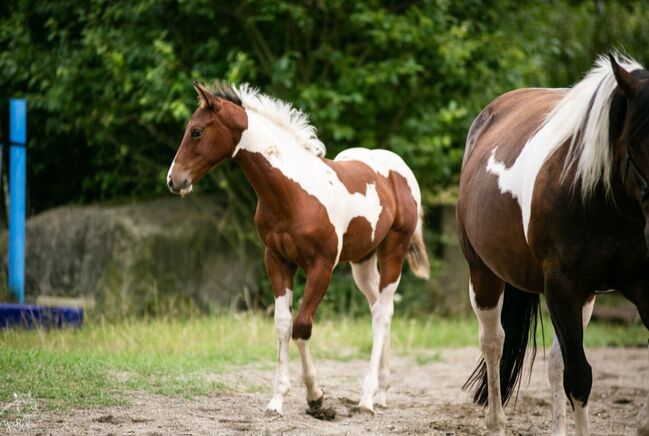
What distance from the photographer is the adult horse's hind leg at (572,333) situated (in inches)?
147

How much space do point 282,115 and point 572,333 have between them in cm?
254

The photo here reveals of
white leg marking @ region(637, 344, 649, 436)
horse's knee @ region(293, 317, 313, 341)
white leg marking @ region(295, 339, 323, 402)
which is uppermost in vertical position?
horse's knee @ region(293, 317, 313, 341)

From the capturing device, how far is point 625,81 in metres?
3.37

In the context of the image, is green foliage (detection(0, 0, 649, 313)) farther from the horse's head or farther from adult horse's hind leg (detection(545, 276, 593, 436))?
adult horse's hind leg (detection(545, 276, 593, 436))

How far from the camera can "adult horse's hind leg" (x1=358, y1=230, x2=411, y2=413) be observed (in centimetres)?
580

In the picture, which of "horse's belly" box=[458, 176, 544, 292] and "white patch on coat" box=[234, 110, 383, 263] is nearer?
"horse's belly" box=[458, 176, 544, 292]

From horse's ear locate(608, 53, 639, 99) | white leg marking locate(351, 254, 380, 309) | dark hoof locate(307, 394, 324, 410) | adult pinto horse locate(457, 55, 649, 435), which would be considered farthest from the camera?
white leg marking locate(351, 254, 380, 309)

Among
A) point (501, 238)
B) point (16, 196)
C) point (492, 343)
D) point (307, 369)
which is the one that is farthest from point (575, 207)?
point (16, 196)

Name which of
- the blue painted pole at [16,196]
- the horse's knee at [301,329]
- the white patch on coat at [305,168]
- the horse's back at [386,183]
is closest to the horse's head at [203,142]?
the white patch on coat at [305,168]

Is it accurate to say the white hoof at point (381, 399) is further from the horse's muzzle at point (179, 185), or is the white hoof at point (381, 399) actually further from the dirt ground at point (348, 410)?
the horse's muzzle at point (179, 185)

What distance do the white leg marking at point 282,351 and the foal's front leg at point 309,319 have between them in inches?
2.8

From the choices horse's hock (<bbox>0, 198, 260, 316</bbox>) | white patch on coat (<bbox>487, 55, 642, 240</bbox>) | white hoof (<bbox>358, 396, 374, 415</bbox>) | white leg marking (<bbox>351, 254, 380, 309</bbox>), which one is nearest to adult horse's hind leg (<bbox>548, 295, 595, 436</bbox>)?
white patch on coat (<bbox>487, 55, 642, 240</bbox>)

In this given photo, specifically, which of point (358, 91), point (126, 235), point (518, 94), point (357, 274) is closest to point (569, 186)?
point (518, 94)

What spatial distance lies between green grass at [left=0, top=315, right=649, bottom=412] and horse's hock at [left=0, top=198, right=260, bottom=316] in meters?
0.90
